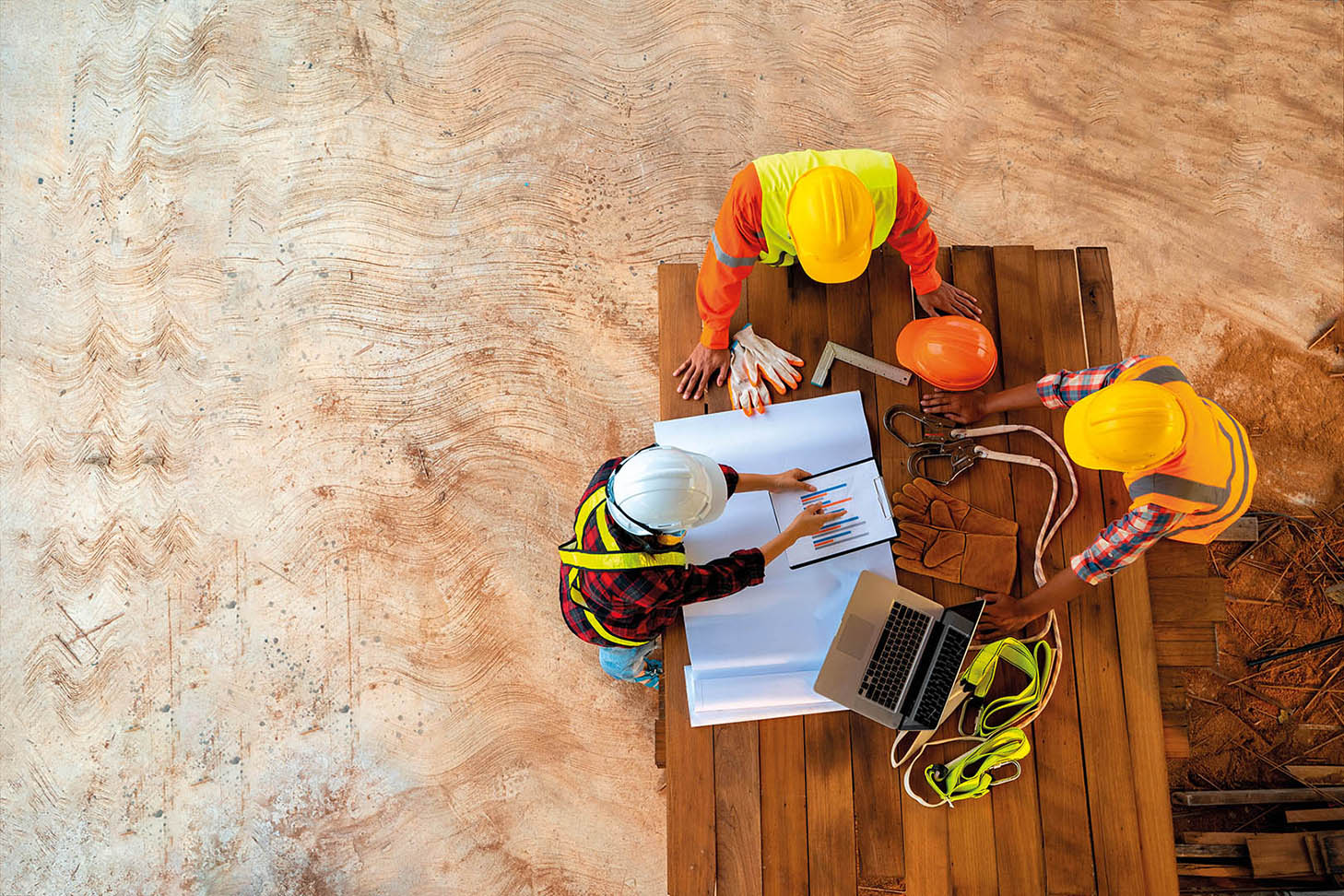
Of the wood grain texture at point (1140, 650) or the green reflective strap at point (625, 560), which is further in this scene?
the wood grain texture at point (1140, 650)

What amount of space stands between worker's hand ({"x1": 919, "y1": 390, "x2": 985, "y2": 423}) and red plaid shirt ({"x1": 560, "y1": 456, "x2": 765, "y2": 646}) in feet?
2.51

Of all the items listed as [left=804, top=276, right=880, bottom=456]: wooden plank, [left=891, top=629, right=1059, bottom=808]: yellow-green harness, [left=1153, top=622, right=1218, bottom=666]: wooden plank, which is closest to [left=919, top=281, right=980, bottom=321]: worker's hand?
[left=804, top=276, right=880, bottom=456]: wooden plank

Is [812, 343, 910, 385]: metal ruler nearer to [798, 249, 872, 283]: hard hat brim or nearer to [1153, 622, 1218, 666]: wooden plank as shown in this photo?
[798, 249, 872, 283]: hard hat brim

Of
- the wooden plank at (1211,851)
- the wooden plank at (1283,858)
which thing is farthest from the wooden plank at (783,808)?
the wooden plank at (1283,858)

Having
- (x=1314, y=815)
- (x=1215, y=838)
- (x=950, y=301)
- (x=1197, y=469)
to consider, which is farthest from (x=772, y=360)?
(x=1314, y=815)

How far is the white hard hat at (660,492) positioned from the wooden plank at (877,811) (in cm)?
98

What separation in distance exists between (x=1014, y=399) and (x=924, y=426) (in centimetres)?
31

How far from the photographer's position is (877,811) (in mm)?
2424

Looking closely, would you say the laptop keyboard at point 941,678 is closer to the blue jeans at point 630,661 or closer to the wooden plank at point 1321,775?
the blue jeans at point 630,661

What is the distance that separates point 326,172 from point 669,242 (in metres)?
1.89

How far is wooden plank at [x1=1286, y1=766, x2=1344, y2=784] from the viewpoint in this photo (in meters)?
3.41

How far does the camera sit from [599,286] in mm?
3857

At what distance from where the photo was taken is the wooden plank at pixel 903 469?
240 centimetres

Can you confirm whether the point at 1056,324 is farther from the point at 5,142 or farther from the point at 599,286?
the point at 5,142
